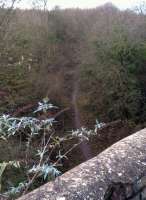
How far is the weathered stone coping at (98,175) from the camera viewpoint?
239 centimetres

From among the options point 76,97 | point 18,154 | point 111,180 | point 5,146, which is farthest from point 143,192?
point 76,97

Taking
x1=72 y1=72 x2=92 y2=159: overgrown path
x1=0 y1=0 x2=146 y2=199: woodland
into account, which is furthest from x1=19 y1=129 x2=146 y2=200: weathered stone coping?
x1=72 y1=72 x2=92 y2=159: overgrown path

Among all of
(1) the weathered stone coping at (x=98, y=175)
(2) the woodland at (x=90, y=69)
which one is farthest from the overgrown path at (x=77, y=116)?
(1) the weathered stone coping at (x=98, y=175)

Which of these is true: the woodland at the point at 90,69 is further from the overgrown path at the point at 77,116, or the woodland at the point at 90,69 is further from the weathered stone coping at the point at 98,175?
the weathered stone coping at the point at 98,175

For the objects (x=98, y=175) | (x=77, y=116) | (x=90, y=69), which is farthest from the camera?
(x=90, y=69)

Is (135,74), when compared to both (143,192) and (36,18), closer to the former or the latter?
(36,18)

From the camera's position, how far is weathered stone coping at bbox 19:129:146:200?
2.39 metres

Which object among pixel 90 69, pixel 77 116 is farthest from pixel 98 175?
pixel 90 69

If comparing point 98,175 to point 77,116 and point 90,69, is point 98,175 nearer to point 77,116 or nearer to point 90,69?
point 77,116

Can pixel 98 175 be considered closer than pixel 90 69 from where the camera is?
Yes

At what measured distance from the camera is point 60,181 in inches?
99.4

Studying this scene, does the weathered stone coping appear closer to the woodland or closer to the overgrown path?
the woodland

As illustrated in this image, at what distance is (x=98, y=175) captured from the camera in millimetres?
2588

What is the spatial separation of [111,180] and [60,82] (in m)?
14.5
